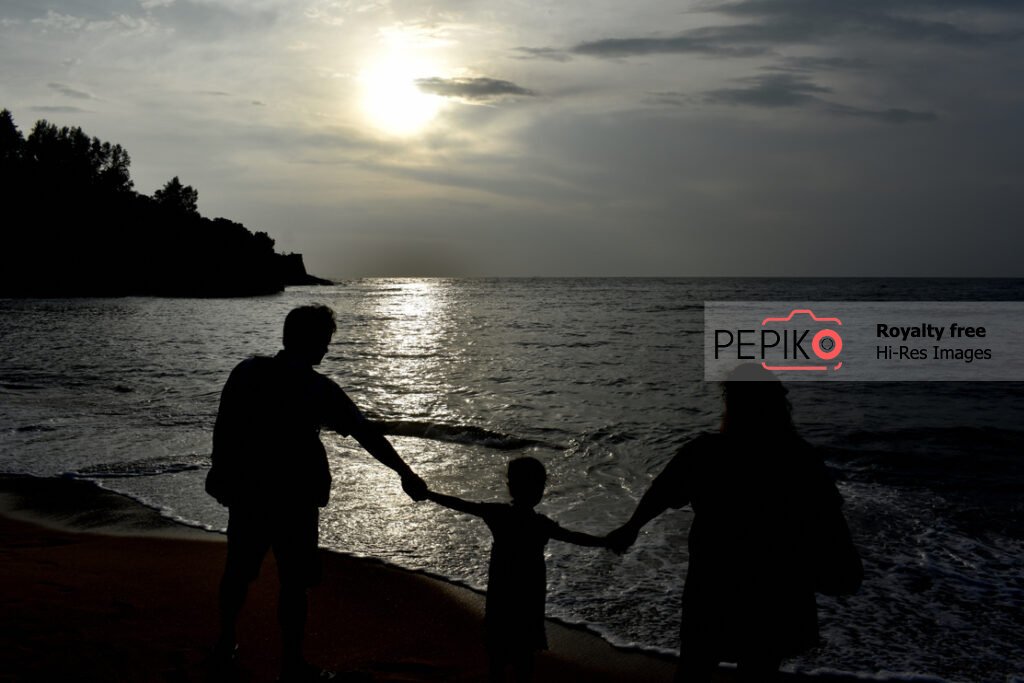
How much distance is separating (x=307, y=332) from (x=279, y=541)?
1.09m

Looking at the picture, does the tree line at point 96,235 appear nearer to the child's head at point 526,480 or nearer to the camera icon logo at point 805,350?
the camera icon logo at point 805,350

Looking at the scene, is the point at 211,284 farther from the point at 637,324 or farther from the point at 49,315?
the point at 637,324

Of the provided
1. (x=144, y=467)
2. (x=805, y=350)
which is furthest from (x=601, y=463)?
(x=805, y=350)

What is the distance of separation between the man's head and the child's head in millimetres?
1210

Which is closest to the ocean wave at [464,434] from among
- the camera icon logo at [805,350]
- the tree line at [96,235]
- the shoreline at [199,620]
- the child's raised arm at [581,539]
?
the shoreline at [199,620]

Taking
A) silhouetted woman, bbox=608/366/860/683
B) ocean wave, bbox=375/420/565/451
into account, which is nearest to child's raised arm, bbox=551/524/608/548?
silhouetted woman, bbox=608/366/860/683

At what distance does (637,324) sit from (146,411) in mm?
31973

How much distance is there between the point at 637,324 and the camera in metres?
42.7

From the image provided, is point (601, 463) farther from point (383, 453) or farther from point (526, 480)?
point (526, 480)

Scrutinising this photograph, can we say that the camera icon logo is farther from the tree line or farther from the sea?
the tree line

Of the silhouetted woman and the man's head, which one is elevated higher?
the man's head

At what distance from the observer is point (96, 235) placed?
82.6 meters

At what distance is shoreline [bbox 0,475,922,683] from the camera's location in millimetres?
4359

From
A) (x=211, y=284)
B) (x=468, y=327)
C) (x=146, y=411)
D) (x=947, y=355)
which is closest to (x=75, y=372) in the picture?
(x=146, y=411)
